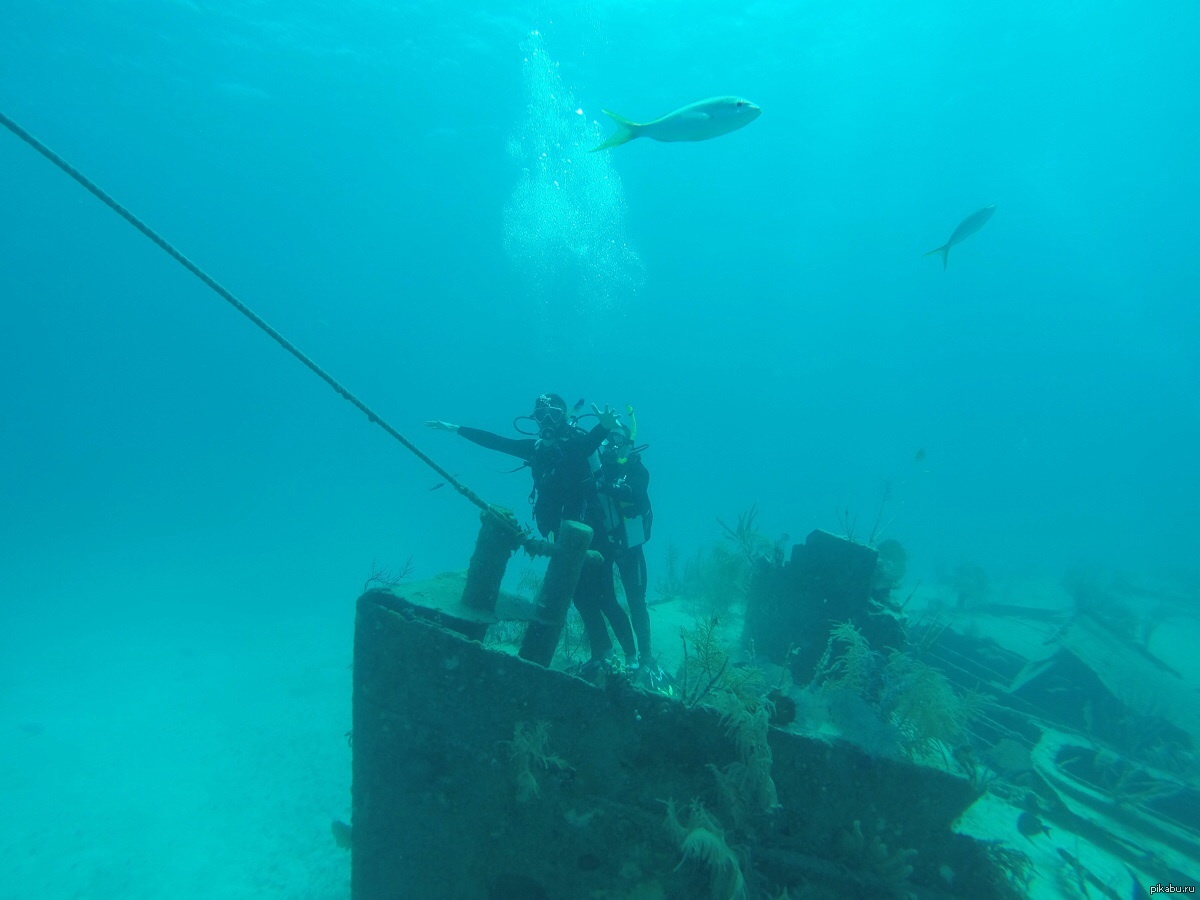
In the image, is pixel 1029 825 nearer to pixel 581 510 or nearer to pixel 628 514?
pixel 628 514

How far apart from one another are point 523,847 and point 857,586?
488 centimetres

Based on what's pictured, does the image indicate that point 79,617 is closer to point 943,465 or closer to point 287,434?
point 287,434

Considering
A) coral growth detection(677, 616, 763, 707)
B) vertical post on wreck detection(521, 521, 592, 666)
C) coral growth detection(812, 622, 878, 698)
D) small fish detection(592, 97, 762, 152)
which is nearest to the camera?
coral growth detection(677, 616, 763, 707)

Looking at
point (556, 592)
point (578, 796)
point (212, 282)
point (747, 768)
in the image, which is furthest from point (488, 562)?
point (212, 282)

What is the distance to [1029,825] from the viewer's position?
18.3 feet

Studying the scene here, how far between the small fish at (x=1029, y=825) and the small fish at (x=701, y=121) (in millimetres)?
7911

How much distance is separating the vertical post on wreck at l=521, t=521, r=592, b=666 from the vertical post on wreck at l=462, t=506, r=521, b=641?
36cm

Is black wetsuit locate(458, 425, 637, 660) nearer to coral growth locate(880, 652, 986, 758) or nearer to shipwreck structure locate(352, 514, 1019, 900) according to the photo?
shipwreck structure locate(352, 514, 1019, 900)

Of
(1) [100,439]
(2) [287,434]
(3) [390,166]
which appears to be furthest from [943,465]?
(1) [100,439]

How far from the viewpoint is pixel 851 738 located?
360cm

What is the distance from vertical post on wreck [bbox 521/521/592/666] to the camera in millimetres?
4141

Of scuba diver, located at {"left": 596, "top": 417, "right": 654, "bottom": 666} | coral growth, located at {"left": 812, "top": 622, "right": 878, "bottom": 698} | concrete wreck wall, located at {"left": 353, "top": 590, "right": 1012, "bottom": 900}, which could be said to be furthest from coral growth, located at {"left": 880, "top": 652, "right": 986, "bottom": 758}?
scuba diver, located at {"left": 596, "top": 417, "right": 654, "bottom": 666}

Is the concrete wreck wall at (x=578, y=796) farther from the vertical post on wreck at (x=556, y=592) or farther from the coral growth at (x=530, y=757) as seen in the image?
the vertical post on wreck at (x=556, y=592)

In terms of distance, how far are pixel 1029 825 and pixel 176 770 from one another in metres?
16.4
